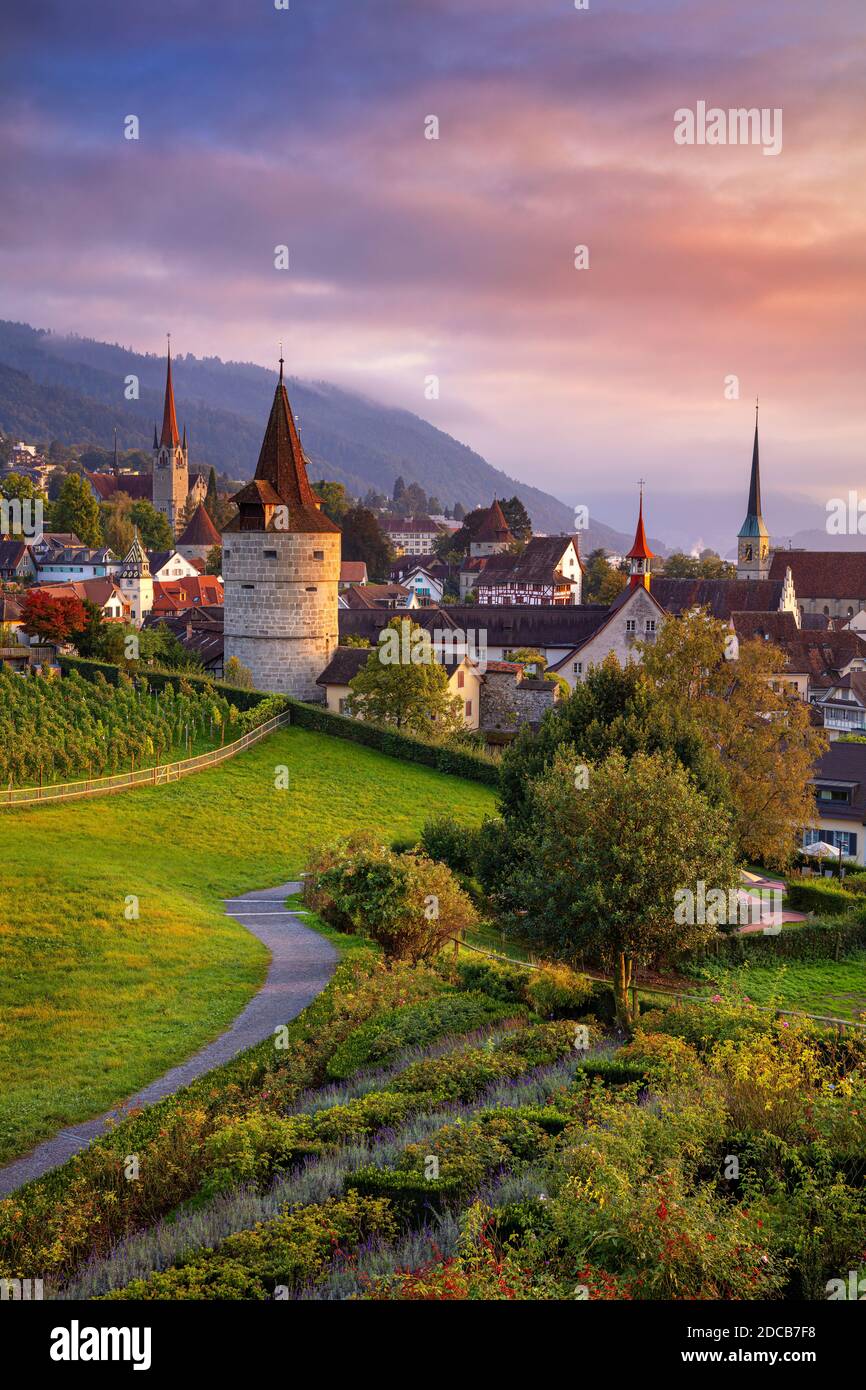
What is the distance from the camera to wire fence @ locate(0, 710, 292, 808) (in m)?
39.4

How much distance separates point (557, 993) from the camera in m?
21.2

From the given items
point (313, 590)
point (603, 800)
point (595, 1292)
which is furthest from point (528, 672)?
point (595, 1292)

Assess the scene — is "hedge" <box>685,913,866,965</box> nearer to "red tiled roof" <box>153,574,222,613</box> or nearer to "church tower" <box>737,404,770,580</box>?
"red tiled roof" <box>153,574,222,613</box>

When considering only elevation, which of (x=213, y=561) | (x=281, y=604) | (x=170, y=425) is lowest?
(x=281, y=604)

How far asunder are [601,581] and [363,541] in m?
31.2

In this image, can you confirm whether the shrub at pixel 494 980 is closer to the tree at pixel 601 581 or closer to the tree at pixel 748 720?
the tree at pixel 748 720

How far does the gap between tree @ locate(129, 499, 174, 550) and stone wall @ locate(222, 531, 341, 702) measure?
10486 cm

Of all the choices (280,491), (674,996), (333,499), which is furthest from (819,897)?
(333,499)

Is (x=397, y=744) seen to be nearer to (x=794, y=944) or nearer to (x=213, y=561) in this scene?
(x=794, y=944)

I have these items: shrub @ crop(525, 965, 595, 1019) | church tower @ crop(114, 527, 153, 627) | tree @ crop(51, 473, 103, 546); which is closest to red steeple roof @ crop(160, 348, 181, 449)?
tree @ crop(51, 473, 103, 546)

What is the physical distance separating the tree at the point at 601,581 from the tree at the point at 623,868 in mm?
84270

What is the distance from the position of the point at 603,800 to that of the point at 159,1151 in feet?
36.2

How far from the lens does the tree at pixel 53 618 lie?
59.6 metres

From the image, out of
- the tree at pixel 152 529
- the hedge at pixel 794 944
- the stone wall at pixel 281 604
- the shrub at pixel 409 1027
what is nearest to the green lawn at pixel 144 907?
the shrub at pixel 409 1027
